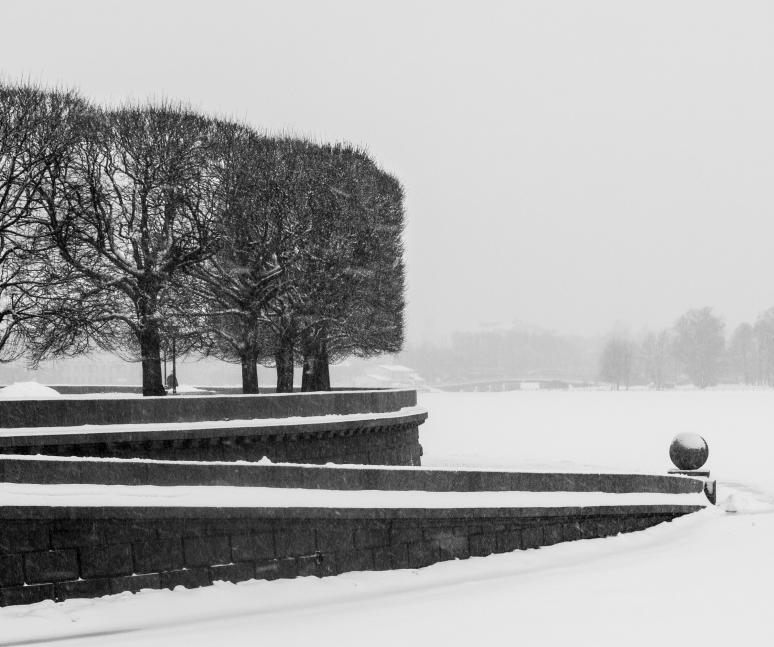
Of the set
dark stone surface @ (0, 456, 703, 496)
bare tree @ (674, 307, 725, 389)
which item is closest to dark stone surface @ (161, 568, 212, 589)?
dark stone surface @ (0, 456, 703, 496)

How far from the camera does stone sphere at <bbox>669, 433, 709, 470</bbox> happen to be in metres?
17.0

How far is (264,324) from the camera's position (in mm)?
29859

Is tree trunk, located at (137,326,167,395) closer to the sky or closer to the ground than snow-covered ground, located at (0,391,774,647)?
closer to the sky

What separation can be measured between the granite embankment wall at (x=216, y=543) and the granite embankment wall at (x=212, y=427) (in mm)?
5538

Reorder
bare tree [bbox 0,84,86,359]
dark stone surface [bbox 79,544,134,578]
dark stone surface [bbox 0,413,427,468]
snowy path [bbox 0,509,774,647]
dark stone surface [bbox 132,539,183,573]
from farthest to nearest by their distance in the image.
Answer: bare tree [bbox 0,84,86,359], dark stone surface [bbox 0,413,427,468], dark stone surface [bbox 132,539,183,573], dark stone surface [bbox 79,544,134,578], snowy path [bbox 0,509,774,647]

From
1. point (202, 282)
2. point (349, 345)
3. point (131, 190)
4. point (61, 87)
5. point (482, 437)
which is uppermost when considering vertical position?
Result: point (61, 87)

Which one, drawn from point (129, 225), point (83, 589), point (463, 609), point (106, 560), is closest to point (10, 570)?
point (83, 589)

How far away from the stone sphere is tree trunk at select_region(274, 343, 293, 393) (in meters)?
14.1

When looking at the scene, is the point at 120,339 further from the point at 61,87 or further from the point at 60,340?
the point at 61,87

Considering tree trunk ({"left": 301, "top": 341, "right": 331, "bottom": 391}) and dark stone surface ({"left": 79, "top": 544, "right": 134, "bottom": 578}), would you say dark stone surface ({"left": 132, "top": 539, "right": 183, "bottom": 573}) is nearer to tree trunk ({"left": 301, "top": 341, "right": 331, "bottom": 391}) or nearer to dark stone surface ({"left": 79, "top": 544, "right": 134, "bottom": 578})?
dark stone surface ({"left": 79, "top": 544, "right": 134, "bottom": 578})

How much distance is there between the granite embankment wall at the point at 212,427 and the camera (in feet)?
48.2

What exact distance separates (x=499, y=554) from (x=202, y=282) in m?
18.3

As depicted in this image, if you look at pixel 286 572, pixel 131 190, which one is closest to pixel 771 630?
pixel 286 572

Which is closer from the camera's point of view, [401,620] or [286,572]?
[401,620]
